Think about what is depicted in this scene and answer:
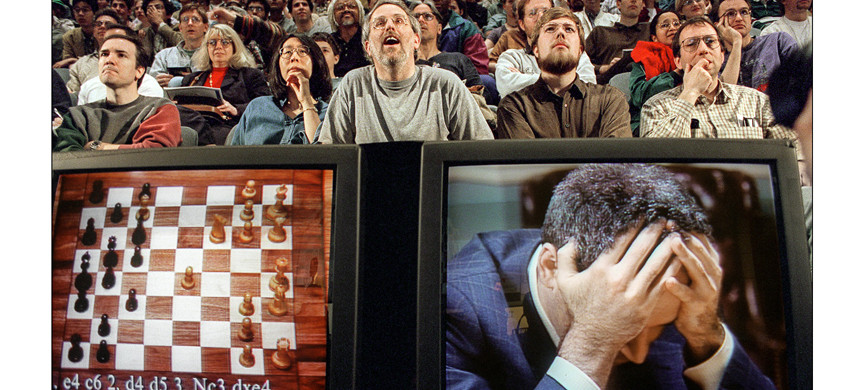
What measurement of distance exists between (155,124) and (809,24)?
1712 millimetres

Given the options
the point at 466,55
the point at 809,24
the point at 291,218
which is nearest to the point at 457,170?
the point at 291,218

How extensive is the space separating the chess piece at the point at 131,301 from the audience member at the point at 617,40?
3.82 ft

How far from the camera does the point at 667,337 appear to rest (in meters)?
0.99

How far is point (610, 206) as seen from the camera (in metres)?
1.03

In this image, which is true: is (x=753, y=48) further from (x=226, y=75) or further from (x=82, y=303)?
(x=82, y=303)

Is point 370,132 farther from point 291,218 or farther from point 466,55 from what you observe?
point 291,218

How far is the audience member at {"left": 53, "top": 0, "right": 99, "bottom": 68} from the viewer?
1.61 meters

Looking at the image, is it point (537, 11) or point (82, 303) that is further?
point (537, 11)

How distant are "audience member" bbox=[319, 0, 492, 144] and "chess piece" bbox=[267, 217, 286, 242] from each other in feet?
1.63

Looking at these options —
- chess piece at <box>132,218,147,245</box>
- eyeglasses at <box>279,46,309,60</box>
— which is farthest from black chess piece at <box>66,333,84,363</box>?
eyeglasses at <box>279,46,309,60</box>

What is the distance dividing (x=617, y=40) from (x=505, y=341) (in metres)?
0.90

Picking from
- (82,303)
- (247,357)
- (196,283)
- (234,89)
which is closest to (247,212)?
(196,283)

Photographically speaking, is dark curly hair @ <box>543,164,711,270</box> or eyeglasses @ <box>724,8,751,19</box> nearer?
dark curly hair @ <box>543,164,711,270</box>

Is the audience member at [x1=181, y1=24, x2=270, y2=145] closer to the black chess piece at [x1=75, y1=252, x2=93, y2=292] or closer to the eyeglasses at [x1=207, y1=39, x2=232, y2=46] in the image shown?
the eyeglasses at [x1=207, y1=39, x2=232, y2=46]
